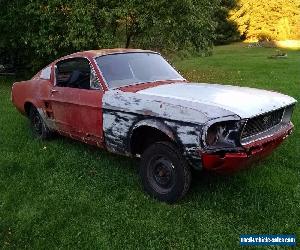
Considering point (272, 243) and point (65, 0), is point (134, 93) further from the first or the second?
point (65, 0)

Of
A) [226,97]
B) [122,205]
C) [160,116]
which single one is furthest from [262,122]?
[122,205]

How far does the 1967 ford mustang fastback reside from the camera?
4453 mm

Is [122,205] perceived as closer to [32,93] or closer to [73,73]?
[73,73]

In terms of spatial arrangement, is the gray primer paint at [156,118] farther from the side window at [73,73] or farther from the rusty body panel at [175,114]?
the side window at [73,73]

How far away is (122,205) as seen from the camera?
5016mm

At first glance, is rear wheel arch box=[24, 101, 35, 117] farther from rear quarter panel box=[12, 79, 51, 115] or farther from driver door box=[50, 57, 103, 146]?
driver door box=[50, 57, 103, 146]

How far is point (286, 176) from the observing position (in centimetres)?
562

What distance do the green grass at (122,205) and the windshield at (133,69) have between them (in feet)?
4.13

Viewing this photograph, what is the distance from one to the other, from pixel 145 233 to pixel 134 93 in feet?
5.76

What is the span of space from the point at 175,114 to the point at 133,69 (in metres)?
1.70

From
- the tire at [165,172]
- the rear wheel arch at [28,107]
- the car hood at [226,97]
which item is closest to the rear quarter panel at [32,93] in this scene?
the rear wheel arch at [28,107]

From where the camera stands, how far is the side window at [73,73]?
616cm

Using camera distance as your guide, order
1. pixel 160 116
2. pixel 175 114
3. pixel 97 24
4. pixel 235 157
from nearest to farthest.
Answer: pixel 235 157
pixel 175 114
pixel 160 116
pixel 97 24

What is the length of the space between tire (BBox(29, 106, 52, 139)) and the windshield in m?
2.00
